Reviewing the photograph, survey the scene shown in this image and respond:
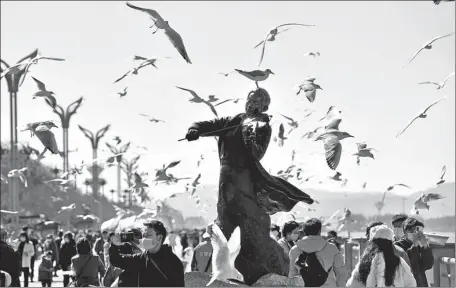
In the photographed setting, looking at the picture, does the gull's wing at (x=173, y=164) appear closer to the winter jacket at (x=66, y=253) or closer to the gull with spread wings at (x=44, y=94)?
the gull with spread wings at (x=44, y=94)

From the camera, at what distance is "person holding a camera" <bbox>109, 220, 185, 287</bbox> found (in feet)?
25.3

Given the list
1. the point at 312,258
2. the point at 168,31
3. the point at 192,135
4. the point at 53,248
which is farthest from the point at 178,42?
the point at 53,248

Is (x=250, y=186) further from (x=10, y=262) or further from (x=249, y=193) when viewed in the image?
(x=10, y=262)

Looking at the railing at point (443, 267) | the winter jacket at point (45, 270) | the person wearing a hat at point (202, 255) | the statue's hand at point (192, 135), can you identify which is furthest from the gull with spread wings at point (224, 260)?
the winter jacket at point (45, 270)

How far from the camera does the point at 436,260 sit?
13.4m

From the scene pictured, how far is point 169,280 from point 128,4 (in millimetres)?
3853

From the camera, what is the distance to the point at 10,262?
11.4 meters

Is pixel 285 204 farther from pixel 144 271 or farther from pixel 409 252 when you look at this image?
pixel 144 271

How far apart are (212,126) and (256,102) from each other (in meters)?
0.48

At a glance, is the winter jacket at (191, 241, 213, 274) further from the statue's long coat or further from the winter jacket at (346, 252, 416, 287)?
the winter jacket at (346, 252, 416, 287)

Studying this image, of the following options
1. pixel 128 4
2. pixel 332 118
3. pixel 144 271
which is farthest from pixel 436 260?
pixel 144 271

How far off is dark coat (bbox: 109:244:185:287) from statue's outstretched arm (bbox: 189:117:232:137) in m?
2.07

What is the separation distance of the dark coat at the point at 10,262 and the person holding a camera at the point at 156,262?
12.1ft

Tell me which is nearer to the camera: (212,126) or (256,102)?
(256,102)
